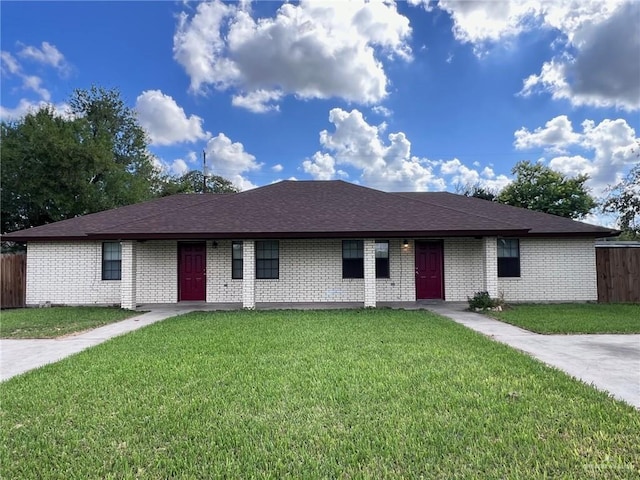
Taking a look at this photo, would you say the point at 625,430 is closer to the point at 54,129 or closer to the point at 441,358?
the point at 441,358

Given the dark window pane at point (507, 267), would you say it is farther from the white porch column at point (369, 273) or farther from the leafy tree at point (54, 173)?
the leafy tree at point (54, 173)

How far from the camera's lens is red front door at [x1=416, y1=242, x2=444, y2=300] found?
12.8 m

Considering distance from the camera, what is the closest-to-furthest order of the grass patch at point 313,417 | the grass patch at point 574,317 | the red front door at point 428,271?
1. the grass patch at point 313,417
2. the grass patch at point 574,317
3. the red front door at point 428,271

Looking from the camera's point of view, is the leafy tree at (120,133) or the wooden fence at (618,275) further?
the leafy tree at (120,133)

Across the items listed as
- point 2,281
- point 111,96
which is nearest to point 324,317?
point 2,281

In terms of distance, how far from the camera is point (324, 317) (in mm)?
9516

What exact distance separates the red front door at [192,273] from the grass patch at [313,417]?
269 inches

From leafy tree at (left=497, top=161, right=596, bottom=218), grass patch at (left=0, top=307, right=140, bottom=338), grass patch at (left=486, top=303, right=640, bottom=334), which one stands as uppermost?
leafy tree at (left=497, top=161, right=596, bottom=218)

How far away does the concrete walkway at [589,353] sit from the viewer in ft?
14.6

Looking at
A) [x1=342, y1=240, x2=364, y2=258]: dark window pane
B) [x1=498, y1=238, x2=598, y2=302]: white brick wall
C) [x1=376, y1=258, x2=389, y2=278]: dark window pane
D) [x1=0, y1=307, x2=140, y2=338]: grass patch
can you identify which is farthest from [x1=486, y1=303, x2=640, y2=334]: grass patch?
[x1=0, y1=307, x2=140, y2=338]: grass patch

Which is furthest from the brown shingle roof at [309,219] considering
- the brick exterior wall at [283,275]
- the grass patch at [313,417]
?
the grass patch at [313,417]

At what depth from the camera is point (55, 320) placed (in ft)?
31.8

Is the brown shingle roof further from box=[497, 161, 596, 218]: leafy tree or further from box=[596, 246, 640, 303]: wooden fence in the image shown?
box=[497, 161, 596, 218]: leafy tree

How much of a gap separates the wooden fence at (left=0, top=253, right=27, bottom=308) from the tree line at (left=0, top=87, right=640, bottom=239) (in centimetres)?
982
